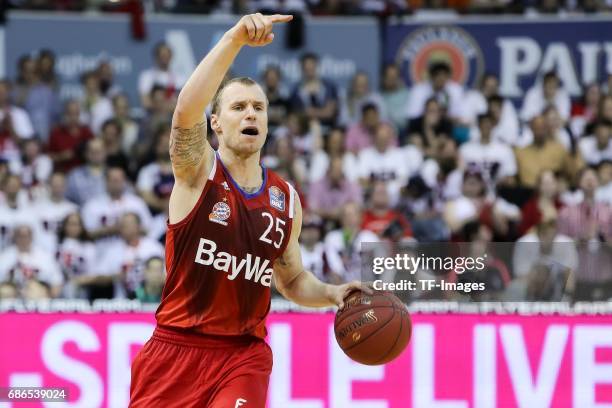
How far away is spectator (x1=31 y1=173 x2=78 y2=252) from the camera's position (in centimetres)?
1269

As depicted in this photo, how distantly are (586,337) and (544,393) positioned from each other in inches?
19.1

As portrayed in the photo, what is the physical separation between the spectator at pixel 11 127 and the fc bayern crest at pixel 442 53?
15.8 ft

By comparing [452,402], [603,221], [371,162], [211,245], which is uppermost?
[371,162]

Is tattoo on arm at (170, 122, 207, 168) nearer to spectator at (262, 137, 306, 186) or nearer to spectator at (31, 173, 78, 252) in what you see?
spectator at (31, 173, 78, 252)

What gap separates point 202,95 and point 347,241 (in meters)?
6.56

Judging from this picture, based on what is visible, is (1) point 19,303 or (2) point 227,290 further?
(1) point 19,303

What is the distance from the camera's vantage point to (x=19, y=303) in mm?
9062

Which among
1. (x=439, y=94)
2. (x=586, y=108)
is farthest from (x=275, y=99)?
(x=586, y=108)

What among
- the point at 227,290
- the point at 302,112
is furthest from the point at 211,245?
the point at 302,112

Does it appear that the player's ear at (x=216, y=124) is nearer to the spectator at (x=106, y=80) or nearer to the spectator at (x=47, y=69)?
the spectator at (x=106, y=80)

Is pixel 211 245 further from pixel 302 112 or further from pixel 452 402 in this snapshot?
pixel 302 112

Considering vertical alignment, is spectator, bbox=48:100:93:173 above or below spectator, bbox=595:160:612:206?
above

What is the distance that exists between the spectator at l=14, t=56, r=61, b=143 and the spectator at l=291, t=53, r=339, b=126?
2.96 metres

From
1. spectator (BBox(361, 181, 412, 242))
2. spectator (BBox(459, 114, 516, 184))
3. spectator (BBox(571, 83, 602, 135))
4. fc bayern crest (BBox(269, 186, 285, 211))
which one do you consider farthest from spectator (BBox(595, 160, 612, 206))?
fc bayern crest (BBox(269, 186, 285, 211))
